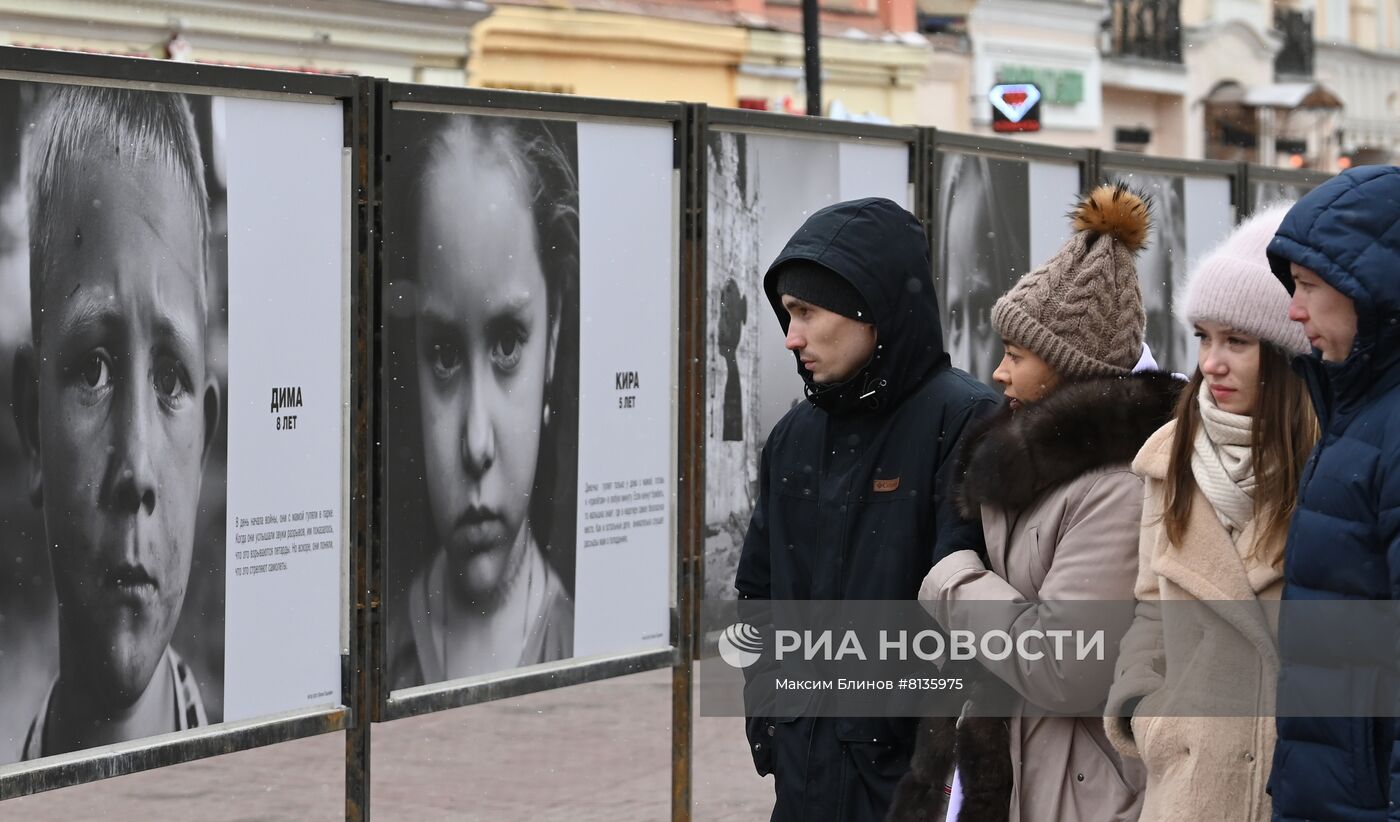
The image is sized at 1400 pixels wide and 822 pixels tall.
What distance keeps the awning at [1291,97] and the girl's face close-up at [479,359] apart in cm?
3254

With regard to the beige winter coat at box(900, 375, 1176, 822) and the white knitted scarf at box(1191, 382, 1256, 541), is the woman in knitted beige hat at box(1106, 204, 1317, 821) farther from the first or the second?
the beige winter coat at box(900, 375, 1176, 822)

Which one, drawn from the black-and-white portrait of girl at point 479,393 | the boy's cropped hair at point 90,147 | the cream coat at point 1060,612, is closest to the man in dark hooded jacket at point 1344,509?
the cream coat at point 1060,612

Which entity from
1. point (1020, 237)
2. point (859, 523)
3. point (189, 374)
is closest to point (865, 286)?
point (859, 523)

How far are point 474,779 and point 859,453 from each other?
14.0 ft

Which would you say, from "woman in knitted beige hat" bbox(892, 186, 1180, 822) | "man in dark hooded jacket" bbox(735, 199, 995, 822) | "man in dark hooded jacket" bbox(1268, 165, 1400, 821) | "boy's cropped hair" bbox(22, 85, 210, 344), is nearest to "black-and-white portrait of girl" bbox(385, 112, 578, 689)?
"boy's cropped hair" bbox(22, 85, 210, 344)

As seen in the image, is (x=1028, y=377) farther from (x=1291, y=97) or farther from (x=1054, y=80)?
(x=1291, y=97)

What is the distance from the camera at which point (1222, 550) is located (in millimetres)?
3490

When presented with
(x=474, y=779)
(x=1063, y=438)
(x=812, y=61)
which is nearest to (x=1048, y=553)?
(x=1063, y=438)

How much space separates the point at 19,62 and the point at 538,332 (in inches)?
68.1

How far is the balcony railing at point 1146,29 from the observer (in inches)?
1326

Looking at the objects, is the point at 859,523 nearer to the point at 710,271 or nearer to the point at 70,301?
the point at 70,301

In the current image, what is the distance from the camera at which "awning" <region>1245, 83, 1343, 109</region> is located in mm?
36219

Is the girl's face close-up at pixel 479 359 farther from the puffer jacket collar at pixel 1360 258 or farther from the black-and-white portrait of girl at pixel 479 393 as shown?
the puffer jacket collar at pixel 1360 258

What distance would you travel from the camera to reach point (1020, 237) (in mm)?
8492
